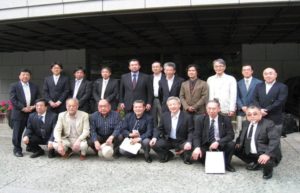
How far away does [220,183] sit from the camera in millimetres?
5012

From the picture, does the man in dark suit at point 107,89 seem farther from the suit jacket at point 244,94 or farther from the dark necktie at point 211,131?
the suit jacket at point 244,94

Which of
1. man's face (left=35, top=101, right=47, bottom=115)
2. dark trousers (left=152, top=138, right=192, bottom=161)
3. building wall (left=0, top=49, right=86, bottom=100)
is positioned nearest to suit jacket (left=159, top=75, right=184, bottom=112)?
dark trousers (left=152, top=138, right=192, bottom=161)

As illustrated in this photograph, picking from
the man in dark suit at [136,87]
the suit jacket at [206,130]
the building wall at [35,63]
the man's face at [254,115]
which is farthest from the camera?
the building wall at [35,63]

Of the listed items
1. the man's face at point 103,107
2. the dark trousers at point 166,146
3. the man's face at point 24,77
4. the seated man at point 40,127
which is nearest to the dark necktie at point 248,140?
the dark trousers at point 166,146

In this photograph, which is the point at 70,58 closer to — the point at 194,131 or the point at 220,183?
the point at 194,131

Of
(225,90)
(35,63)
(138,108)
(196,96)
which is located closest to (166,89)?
(196,96)

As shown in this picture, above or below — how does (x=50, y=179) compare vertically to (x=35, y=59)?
below

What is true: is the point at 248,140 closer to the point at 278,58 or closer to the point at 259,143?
the point at 259,143

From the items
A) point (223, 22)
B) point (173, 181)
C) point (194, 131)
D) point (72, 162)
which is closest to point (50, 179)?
point (72, 162)

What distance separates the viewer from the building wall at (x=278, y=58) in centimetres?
1238

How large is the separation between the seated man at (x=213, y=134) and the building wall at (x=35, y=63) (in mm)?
9101

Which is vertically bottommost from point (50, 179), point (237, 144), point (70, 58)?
point (50, 179)

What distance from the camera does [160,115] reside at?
6.64 meters

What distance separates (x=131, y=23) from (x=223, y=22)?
2.28m
